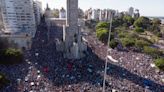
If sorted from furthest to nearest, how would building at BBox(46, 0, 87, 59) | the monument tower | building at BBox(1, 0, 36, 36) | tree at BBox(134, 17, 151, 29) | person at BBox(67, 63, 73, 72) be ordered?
tree at BBox(134, 17, 151, 29) < building at BBox(1, 0, 36, 36) < the monument tower < building at BBox(46, 0, 87, 59) < person at BBox(67, 63, 73, 72)

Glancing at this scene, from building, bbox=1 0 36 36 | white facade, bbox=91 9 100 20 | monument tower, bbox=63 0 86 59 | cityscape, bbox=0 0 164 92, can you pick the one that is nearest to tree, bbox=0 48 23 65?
cityscape, bbox=0 0 164 92

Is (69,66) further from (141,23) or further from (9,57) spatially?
(141,23)

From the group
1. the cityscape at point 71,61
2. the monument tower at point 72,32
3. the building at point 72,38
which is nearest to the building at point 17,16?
the cityscape at point 71,61

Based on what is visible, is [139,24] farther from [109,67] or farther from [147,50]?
[109,67]

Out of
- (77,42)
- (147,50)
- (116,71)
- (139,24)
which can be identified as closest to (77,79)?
(116,71)

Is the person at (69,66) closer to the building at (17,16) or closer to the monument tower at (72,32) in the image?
the monument tower at (72,32)

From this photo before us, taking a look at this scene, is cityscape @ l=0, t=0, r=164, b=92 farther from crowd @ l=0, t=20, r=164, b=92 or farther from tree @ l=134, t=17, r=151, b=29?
tree @ l=134, t=17, r=151, b=29

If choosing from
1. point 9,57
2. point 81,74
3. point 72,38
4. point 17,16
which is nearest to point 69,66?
point 81,74
